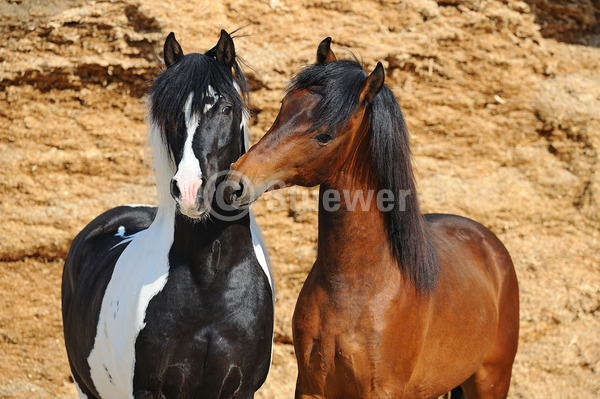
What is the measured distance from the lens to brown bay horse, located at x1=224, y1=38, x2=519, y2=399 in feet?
10.4

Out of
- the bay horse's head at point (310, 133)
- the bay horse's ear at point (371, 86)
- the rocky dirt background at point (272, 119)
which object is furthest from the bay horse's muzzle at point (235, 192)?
the rocky dirt background at point (272, 119)

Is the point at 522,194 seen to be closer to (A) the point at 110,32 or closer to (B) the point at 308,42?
(B) the point at 308,42

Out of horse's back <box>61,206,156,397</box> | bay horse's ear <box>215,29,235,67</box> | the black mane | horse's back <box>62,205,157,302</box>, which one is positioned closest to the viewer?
the black mane

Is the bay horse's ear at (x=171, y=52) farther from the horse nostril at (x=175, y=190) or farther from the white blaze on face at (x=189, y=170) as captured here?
the horse nostril at (x=175, y=190)

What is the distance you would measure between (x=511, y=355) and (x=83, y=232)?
2714 mm

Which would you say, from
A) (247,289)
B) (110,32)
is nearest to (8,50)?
(110,32)

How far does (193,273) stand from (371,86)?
1120 mm

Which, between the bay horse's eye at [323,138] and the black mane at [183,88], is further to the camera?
the black mane at [183,88]

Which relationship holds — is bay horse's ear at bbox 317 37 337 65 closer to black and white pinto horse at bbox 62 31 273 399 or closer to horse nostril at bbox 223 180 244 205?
black and white pinto horse at bbox 62 31 273 399

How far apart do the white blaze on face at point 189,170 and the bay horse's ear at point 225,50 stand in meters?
0.35

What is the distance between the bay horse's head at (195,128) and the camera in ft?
10.3

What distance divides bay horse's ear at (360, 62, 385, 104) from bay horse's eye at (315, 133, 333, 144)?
0.21 meters

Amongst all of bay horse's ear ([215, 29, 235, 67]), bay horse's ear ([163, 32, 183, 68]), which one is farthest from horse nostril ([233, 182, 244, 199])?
bay horse's ear ([163, 32, 183, 68])

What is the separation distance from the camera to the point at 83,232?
4.80 meters
